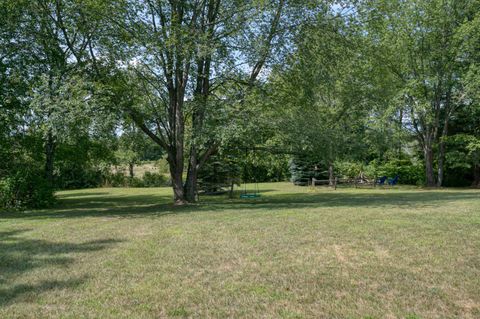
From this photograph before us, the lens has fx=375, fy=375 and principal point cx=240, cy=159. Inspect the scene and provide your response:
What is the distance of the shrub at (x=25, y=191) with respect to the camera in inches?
526

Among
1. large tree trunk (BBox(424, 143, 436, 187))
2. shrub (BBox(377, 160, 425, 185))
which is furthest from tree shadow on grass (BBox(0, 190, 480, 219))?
shrub (BBox(377, 160, 425, 185))

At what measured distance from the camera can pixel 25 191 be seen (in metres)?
13.9

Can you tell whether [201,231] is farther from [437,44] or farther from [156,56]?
[437,44]

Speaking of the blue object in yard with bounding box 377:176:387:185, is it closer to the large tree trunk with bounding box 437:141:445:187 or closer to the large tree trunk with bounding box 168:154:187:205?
the large tree trunk with bounding box 437:141:445:187

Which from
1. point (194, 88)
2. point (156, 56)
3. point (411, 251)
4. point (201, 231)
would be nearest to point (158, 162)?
point (194, 88)

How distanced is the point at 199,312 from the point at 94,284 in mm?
1587

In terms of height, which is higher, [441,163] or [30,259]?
[441,163]

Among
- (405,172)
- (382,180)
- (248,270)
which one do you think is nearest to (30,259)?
(248,270)

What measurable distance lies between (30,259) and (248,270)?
11.2ft

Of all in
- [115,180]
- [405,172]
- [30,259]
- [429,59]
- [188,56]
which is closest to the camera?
[30,259]

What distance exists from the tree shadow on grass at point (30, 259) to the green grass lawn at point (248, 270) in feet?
0.06

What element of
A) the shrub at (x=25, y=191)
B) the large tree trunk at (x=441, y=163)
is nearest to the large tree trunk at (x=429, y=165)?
the large tree trunk at (x=441, y=163)

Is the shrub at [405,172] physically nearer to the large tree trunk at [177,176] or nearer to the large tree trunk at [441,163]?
the large tree trunk at [441,163]

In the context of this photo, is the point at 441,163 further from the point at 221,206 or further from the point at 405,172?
the point at 221,206
